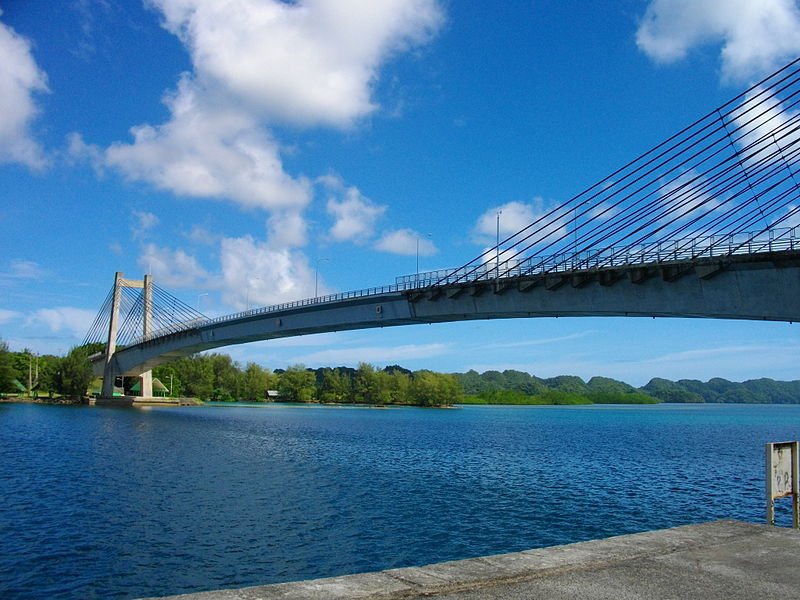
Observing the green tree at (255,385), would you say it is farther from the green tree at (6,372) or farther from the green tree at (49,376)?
the green tree at (6,372)

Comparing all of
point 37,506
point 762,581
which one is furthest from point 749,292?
point 37,506

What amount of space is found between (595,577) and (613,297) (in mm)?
30439

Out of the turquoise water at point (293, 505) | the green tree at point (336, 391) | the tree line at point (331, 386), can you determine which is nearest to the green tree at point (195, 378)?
the tree line at point (331, 386)

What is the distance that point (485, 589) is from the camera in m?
8.23

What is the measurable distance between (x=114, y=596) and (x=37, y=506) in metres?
12.3

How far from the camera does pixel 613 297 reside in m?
37.5

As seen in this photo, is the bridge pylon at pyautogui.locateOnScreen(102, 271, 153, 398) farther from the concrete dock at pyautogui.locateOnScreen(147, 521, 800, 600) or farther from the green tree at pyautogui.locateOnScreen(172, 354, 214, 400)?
the concrete dock at pyautogui.locateOnScreen(147, 521, 800, 600)

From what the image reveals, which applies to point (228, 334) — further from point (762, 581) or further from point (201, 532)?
point (762, 581)

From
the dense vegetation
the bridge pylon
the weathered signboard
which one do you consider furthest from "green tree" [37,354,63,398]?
the weathered signboard

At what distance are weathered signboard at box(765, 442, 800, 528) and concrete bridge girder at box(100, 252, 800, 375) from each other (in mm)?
17284

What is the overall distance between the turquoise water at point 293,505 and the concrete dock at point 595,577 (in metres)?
9.10

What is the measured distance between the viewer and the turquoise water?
18.0 m

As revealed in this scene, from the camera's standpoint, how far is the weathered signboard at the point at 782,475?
44.1ft

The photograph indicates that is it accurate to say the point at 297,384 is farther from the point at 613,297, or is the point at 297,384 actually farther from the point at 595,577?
the point at 595,577
